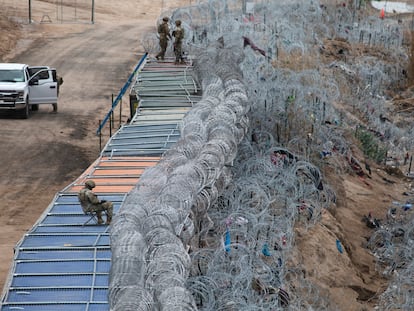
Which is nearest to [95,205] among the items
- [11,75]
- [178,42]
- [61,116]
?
[178,42]

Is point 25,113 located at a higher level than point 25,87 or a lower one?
lower

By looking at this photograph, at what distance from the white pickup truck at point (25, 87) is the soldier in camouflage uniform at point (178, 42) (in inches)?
151

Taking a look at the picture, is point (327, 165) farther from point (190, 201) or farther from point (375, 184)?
point (190, 201)

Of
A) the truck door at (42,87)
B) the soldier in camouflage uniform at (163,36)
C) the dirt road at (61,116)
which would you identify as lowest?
the dirt road at (61,116)

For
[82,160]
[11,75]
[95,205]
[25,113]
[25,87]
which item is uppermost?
[95,205]

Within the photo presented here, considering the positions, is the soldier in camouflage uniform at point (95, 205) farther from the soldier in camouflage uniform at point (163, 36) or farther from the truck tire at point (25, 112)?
the truck tire at point (25, 112)

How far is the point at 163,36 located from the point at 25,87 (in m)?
4.17

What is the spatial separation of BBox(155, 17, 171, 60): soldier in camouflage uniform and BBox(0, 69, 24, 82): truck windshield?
394 cm

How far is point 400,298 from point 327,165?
23.3 feet

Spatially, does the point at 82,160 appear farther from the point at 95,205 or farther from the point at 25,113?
the point at 95,205

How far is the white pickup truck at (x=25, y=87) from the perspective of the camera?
26.6 m

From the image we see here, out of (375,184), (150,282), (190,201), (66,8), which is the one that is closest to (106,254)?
(190,201)

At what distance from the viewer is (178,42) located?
25.9m

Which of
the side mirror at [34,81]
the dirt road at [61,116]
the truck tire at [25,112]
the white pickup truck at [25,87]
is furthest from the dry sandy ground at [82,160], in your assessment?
the side mirror at [34,81]
